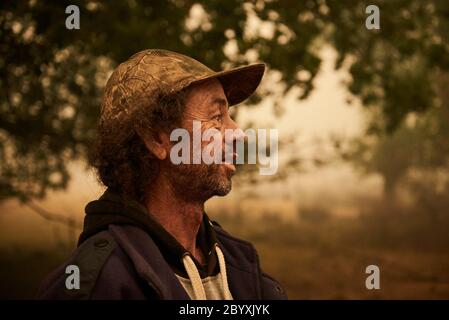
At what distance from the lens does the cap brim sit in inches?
90.5

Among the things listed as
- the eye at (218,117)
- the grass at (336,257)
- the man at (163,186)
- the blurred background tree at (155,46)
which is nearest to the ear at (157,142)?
the man at (163,186)

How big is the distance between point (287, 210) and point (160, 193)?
406 inches

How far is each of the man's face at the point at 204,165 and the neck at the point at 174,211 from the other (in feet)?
0.12

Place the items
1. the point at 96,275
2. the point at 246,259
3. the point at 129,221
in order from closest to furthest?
the point at 96,275 < the point at 129,221 < the point at 246,259

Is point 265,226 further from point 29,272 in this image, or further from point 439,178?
point 29,272

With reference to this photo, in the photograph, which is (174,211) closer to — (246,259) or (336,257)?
(246,259)

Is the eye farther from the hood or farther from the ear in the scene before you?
the hood

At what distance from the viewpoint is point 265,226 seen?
11.5 meters

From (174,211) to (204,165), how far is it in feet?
0.78

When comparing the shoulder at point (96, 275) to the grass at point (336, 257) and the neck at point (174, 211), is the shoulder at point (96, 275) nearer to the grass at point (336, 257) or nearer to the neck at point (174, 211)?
the neck at point (174, 211)

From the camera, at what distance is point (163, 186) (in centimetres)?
228

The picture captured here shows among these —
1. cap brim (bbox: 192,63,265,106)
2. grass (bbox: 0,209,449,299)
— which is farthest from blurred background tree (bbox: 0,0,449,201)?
cap brim (bbox: 192,63,265,106)

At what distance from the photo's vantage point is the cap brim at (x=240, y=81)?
2.30m

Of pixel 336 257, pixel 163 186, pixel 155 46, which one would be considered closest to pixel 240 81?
pixel 163 186
